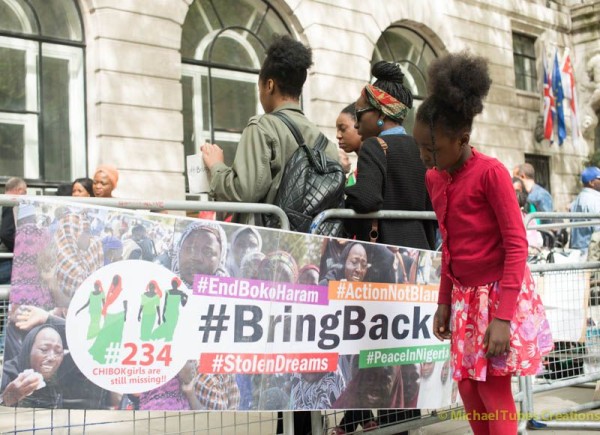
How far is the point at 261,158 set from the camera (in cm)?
396

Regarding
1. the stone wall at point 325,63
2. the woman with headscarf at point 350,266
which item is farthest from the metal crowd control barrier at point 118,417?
the stone wall at point 325,63

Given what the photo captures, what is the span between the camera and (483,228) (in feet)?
10.9

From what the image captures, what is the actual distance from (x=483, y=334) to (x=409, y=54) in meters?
13.8

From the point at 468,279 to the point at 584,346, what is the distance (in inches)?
96.9

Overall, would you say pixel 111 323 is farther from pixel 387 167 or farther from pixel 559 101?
pixel 559 101

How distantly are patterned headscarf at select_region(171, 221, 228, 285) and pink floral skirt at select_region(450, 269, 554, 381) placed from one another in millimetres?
1116

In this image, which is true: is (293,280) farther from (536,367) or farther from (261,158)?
(536,367)

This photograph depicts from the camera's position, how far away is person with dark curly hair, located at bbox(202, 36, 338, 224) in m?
3.95

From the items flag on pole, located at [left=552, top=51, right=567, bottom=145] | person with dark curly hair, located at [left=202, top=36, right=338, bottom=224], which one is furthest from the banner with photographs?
flag on pole, located at [left=552, top=51, right=567, bottom=145]

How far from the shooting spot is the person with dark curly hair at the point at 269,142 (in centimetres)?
395

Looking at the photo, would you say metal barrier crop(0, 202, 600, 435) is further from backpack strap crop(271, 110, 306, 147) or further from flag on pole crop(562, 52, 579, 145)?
flag on pole crop(562, 52, 579, 145)

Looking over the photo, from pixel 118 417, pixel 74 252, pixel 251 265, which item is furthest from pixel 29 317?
pixel 251 265

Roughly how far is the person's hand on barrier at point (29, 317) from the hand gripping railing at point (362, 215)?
1516 millimetres

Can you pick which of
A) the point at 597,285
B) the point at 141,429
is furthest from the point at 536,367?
the point at 597,285
